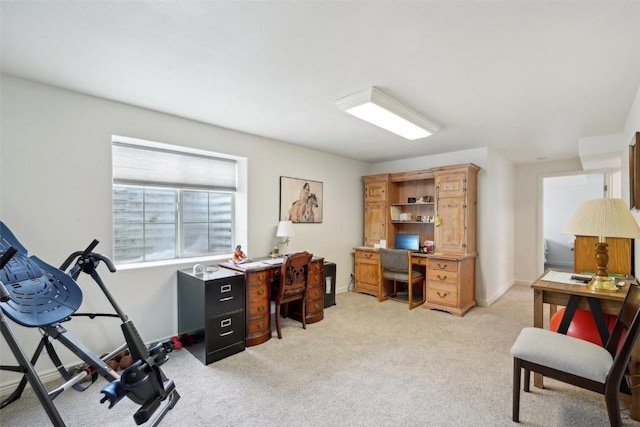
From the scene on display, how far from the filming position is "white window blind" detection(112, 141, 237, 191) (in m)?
2.96

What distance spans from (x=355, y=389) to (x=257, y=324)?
4.08 ft

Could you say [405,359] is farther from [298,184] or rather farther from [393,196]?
[393,196]

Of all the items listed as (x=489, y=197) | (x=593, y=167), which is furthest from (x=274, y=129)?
(x=593, y=167)

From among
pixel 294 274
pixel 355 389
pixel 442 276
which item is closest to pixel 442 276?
pixel 442 276

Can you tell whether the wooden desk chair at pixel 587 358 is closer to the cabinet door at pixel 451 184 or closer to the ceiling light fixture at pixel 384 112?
the ceiling light fixture at pixel 384 112

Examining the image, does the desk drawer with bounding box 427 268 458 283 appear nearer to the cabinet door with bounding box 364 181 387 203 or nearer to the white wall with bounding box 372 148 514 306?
the white wall with bounding box 372 148 514 306

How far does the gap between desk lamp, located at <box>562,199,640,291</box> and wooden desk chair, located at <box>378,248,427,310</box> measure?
7.02 ft

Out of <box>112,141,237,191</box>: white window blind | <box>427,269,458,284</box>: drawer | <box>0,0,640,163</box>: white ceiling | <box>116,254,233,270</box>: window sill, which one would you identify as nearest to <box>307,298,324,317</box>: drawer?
<box>116,254,233,270</box>: window sill

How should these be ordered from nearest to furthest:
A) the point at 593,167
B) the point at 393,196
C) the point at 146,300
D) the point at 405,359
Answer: the point at 405,359, the point at 146,300, the point at 593,167, the point at 393,196

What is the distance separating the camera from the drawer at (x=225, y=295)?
2709 mm

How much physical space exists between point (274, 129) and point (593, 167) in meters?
5.16

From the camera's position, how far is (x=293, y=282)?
331 centimetres

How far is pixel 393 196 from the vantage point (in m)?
5.27

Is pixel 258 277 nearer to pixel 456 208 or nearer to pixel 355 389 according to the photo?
pixel 355 389
